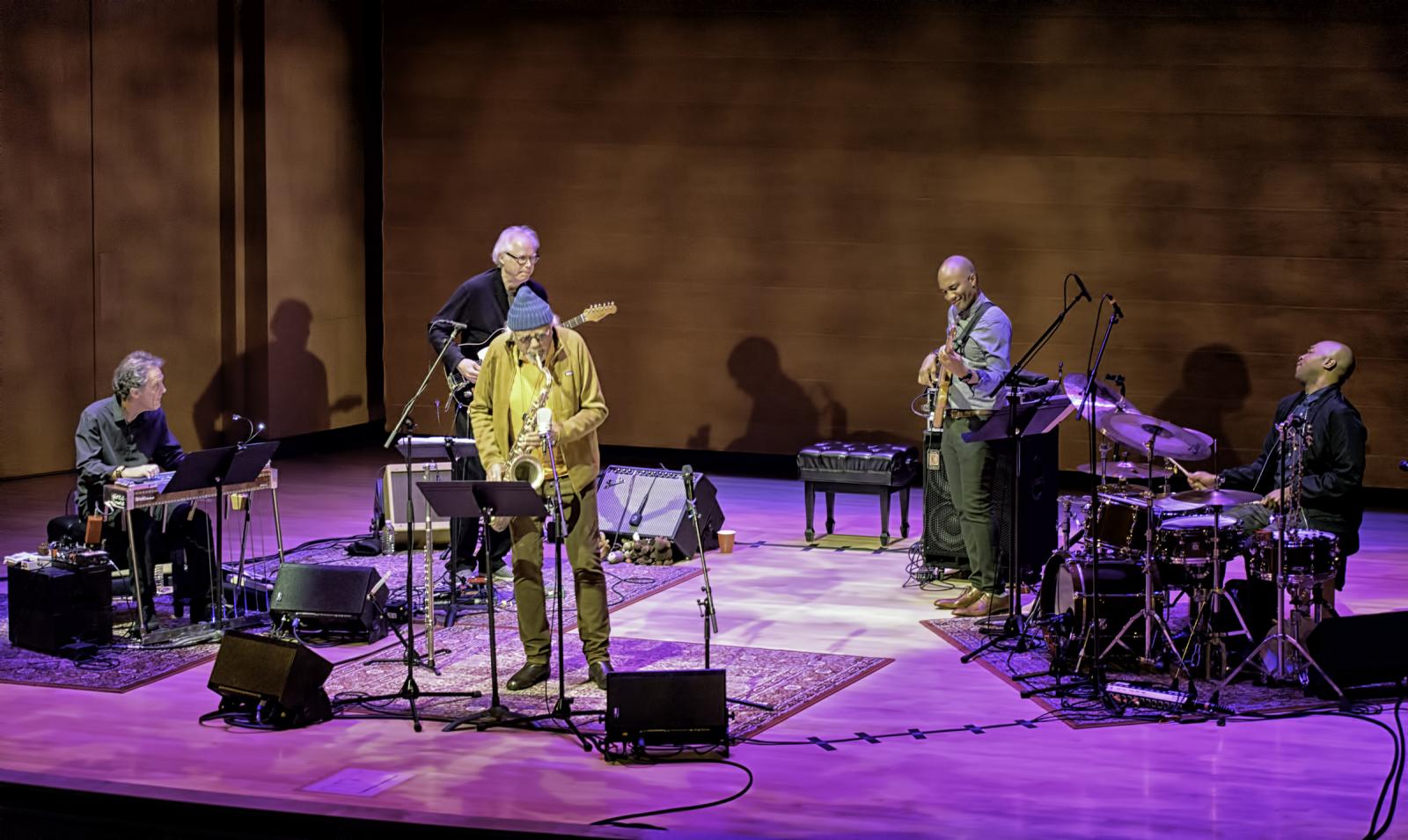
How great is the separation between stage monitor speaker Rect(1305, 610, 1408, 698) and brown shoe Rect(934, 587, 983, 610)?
1.84 m

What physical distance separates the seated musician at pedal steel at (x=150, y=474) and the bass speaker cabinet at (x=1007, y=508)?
3677 mm

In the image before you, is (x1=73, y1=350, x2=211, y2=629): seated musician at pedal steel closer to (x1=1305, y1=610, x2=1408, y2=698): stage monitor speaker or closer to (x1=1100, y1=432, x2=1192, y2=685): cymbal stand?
(x1=1100, y1=432, x2=1192, y2=685): cymbal stand

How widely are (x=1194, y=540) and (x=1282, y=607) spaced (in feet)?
1.60

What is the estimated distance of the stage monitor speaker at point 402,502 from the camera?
29.7 feet

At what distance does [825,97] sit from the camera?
39.0ft

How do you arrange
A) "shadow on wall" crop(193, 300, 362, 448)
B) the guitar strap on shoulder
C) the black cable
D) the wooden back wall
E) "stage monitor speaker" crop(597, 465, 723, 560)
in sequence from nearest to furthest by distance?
1. the black cable
2. the guitar strap on shoulder
3. "stage monitor speaker" crop(597, 465, 723, 560)
4. the wooden back wall
5. "shadow on wall" crop(193, 300, 362, 448)

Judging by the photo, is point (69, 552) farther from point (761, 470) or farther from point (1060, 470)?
point (1060, 470)

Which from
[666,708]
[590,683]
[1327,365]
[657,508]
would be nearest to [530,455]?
[590,683]

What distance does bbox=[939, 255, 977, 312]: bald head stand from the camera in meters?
7.94

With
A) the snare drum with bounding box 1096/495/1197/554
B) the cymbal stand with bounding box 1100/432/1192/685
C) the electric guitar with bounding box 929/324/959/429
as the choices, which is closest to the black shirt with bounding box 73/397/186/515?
the electric guitar with bounding box 929/324/959/429

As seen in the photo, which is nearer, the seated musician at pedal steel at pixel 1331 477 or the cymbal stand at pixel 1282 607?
the cymbal stand at pixel 1282 607

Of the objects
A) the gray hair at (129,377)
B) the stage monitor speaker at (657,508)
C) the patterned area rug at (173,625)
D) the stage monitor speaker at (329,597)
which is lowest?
the patterned area rug at (173,625)

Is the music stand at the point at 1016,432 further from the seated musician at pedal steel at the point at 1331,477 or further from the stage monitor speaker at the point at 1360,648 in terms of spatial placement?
the stage monitor speaker at the point at 1360,648

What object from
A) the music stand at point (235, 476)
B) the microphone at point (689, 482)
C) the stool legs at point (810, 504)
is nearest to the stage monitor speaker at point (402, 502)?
the music stand at point (235, 476)
